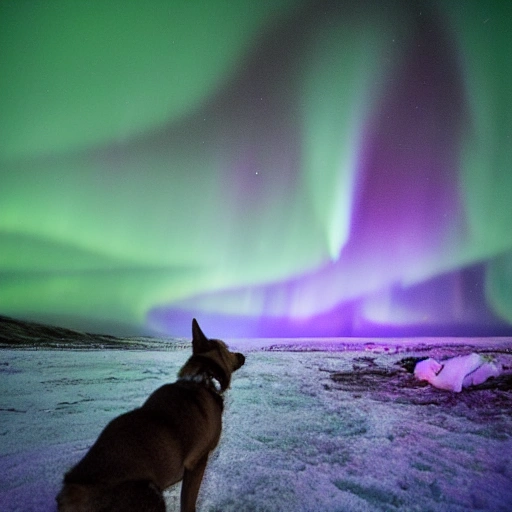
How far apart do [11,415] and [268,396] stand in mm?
5252

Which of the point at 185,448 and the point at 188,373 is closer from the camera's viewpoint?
the point at 185,448

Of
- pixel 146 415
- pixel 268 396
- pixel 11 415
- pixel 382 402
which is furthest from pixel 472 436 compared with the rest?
pixel 11 415

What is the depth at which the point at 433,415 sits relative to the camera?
6035 millimetres

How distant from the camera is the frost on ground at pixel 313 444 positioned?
10.9ft

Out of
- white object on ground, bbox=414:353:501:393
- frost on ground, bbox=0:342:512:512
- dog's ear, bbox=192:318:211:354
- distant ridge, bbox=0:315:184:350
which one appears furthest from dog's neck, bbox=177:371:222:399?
distant ridge, bbox=0:315:184:350

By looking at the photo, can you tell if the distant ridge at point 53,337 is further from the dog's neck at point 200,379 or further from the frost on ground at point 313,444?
→ the dog's neck at point 200,379

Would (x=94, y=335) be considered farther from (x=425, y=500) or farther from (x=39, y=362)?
(x=425, y=500)

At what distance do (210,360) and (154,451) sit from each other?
124 cm

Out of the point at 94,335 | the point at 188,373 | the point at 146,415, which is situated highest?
the point at 188,373

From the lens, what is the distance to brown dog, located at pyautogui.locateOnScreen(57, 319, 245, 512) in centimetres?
209

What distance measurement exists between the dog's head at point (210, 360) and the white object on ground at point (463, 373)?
712 cm

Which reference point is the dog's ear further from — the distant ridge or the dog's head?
the distant ridge

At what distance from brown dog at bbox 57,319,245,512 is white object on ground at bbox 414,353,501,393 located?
25.0ft

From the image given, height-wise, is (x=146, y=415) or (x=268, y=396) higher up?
(x=146, y=415)
